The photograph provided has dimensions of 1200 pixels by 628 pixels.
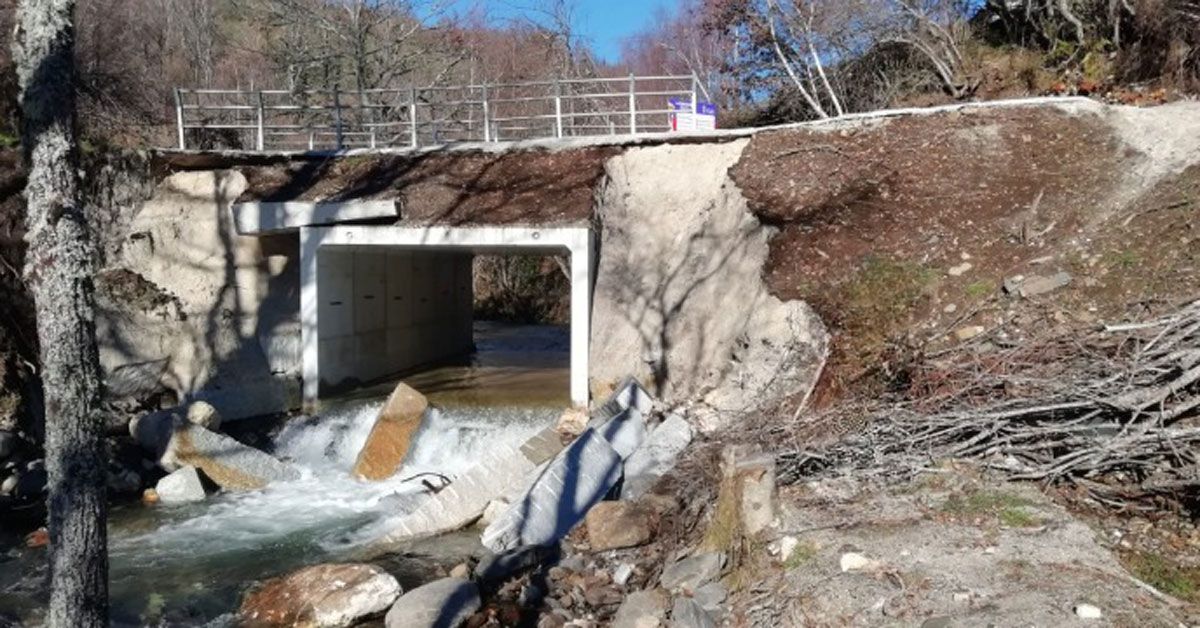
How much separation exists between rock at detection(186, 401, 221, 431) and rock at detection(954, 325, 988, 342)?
28.5 ft

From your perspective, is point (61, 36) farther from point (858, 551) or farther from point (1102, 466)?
point (1102, 466)

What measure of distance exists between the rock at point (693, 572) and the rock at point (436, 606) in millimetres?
1451

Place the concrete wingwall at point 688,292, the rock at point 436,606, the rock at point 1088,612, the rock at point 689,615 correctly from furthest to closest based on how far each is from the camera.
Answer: the concrete wingwall at point 688,292 → the rock at point 436,606 → the rock at point 689,615 → the rock at point 1088,612

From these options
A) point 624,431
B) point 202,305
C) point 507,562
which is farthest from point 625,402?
point 202,305

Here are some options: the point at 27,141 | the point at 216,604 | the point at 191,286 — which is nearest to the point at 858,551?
the point at 27,141

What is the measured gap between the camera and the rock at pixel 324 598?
6688 mm

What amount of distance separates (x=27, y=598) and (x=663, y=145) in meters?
9.09

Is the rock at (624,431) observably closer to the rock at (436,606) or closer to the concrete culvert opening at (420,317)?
the concrete culvert opening at (420,317)

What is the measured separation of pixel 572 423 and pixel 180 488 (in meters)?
4.31

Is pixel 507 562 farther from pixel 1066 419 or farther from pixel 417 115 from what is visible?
pixel 417 115

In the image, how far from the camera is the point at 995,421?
5.91 m

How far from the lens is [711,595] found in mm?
5457

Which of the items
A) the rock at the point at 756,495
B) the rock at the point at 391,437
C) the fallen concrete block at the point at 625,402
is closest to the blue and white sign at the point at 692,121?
the fallen concrete block at the point at 625,402

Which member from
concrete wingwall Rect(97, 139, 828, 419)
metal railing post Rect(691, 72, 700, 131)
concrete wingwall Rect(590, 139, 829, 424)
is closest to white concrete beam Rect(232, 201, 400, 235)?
concrete wingwall Rect(97, 139, 828, 419)
